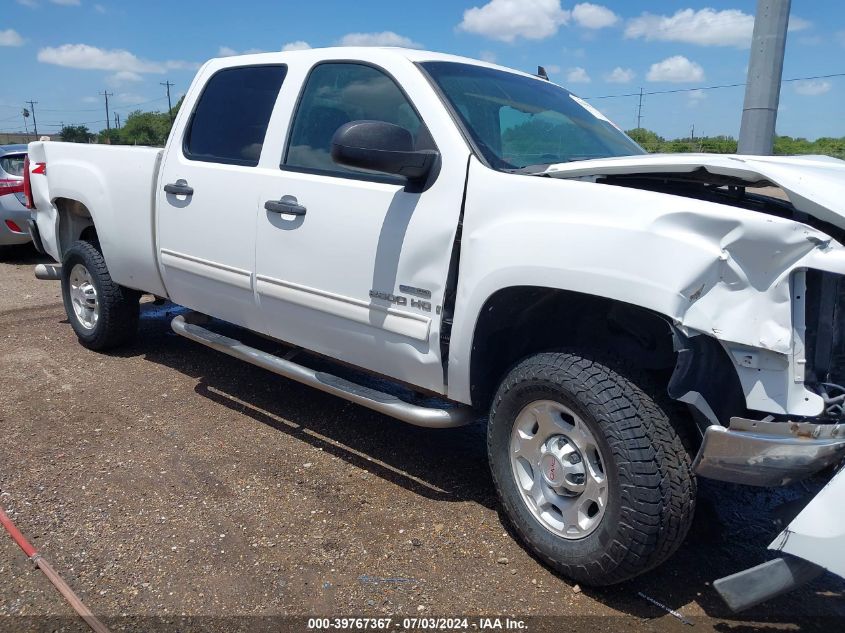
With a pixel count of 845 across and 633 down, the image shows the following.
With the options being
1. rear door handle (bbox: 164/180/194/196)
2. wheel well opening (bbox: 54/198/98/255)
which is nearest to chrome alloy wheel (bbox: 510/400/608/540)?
rear door handle (bbox: 164/180/194/196)

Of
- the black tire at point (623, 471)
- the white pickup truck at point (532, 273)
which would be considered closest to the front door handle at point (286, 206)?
the white pickup truck at point (532, 273)

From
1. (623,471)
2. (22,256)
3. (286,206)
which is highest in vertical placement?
(286,206)

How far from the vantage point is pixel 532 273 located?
2.77 metres

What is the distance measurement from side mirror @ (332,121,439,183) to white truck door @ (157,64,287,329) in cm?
109

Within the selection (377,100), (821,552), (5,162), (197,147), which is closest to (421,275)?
(377,100)

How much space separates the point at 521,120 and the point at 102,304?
345 centimetres

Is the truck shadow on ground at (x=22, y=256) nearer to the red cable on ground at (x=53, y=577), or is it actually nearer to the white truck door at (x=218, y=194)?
the white truck door at (x=218, y=194)

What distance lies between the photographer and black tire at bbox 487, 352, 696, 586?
255 centimetres

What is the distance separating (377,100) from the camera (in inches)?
141

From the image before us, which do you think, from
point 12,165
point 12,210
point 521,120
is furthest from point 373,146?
point 12,165

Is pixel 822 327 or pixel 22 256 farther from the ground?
pixel 822 327

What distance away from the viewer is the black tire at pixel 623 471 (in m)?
2.55

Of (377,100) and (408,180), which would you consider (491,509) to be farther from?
(377,100)

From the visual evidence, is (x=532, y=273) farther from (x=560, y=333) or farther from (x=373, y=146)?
(x=373, y=146)
